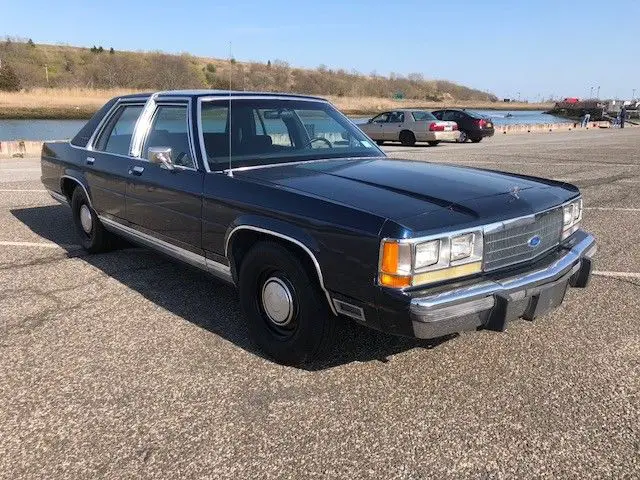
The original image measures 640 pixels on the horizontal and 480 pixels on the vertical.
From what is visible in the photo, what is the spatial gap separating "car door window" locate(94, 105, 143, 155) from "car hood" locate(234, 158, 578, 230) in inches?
65.6

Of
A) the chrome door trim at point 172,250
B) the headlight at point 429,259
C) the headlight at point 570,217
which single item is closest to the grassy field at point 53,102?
the chrome door trim at point 172,250

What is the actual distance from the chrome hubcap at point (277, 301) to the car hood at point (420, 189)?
55 cm

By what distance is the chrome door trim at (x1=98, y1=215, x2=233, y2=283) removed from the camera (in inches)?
147

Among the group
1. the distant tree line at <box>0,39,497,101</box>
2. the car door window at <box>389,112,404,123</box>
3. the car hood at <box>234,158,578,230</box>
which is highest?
the distant tree line at <box>0,39,497,101</box>

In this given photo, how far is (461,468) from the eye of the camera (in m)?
2.39

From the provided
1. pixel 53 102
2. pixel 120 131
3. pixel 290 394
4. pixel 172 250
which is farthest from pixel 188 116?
pixel 53 102

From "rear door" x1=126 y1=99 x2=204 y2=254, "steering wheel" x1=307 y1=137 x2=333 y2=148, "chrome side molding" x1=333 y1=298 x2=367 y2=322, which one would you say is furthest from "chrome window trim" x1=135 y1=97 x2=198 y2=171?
"chrome side molding" x1=333 y1=298 x2=367 y2=322

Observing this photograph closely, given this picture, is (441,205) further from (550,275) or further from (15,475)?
(15,475)

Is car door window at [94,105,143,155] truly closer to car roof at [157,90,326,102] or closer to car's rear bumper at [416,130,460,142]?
car roof at [157,90,326,102]

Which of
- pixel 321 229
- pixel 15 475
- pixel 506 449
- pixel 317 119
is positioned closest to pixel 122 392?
pixel 15 475

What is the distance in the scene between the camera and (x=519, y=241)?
3.06 m

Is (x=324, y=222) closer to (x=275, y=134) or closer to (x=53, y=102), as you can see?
(x=275, y=134)

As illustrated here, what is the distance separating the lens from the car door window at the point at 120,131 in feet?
16.0

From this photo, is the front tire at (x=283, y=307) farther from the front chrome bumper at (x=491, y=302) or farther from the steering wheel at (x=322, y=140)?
the steering wheel at (x=322, y=140)
